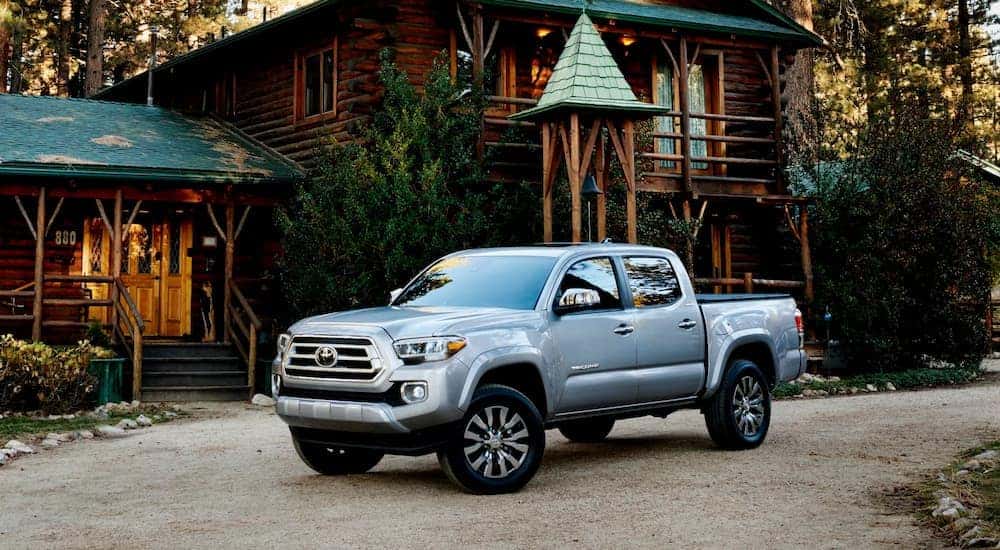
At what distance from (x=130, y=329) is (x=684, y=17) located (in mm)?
11170

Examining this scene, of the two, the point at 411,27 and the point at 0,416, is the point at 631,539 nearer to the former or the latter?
the point at 0,416

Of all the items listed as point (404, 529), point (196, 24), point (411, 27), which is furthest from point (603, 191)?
point (196, 24)

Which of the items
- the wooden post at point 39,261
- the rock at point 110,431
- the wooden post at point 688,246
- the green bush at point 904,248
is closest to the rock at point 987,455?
the wooden post at point 688,246

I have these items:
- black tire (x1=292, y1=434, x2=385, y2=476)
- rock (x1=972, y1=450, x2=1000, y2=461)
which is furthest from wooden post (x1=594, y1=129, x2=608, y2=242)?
black tire (x1=292, y1=434, x2=385, y2=476)

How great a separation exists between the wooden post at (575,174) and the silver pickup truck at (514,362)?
16.1 feet

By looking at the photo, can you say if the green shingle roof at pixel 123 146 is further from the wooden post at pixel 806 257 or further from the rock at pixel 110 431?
the wooden post at pixel 806 257

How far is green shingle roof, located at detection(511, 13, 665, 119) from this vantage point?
15914 millimetres

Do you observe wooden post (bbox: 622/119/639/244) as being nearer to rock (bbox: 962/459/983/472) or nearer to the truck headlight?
rock (bbox: 962/459/983/472)

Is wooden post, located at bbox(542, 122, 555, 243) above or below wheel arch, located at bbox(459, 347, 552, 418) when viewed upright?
above

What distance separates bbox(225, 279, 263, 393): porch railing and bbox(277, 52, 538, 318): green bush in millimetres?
770

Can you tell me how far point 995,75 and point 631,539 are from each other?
35978 millimetres

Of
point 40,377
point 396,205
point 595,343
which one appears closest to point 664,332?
point 595,343

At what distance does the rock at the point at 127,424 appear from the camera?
45.7 feet

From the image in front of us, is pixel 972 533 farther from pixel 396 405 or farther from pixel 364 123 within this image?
pixel 364 123
